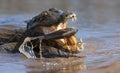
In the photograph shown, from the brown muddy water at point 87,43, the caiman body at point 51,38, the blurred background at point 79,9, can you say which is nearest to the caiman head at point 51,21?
the caiman body at point 51,38

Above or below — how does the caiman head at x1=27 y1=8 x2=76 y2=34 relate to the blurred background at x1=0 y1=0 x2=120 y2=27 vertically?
below

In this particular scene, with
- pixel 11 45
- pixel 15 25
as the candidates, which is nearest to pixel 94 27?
pixel 15 25

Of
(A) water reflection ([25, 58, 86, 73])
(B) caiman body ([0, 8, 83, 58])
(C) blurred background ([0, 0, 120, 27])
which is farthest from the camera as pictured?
(C) blurred background ([0, 0, 120, 27])

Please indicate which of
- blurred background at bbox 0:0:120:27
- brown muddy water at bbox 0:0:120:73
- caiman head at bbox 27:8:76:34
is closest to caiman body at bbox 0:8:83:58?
caiman head at bbox 27:8:76:34

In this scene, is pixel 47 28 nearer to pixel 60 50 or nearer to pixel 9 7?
pixel 60 50

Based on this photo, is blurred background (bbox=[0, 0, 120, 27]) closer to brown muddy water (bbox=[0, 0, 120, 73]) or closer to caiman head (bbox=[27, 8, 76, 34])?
brown muddy water (bbox=[0, 0, 120, 73])

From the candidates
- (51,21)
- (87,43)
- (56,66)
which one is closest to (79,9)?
(87,43)

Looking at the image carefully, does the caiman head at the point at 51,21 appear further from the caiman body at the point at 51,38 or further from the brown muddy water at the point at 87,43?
the brown muddy water at the point at 87,43

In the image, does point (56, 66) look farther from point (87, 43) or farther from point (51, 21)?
point (87, 43)
